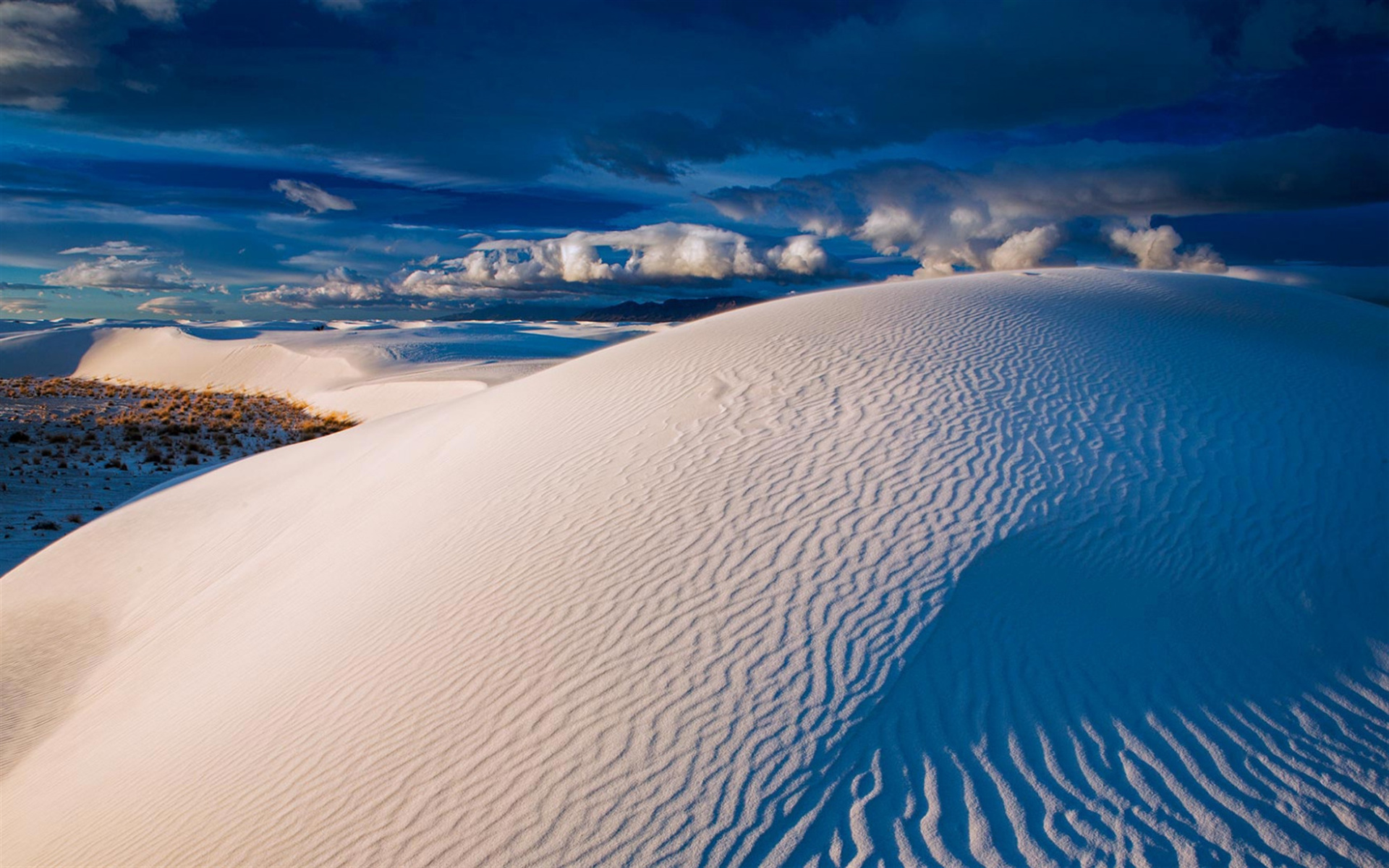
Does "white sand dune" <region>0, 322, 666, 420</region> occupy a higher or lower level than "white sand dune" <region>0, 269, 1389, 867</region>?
lower

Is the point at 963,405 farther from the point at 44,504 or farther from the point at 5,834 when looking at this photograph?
the point at 44,504

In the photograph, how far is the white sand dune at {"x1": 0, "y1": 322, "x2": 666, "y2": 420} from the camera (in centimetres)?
2758

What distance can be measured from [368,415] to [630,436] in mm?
20571

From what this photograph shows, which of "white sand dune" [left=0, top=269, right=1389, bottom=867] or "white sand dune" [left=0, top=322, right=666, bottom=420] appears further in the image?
"white sand dune" [left=0, top=322, right=666, bottom=420]

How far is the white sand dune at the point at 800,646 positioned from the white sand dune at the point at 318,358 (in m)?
16.9

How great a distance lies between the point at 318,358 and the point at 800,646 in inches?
1595

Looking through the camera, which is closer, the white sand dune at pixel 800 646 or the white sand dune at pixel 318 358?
the white sand dune at pixel 800 646

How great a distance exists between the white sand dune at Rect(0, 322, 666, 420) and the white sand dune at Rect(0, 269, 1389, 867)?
1691 centimetres

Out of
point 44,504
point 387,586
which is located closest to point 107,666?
point 387,586

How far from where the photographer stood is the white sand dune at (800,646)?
3.13 metres

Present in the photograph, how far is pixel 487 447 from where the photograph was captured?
8547 millimetres

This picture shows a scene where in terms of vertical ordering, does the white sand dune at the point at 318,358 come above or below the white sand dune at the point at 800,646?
below

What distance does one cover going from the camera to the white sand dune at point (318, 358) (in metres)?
27.6

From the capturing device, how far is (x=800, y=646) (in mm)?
3836
